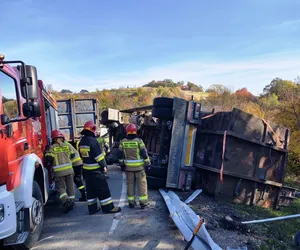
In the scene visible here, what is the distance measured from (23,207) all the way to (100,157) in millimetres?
1982

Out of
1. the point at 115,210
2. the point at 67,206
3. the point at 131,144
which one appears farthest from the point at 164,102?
the point at 67,206

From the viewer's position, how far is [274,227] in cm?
542

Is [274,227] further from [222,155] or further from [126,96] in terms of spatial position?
[126,96]

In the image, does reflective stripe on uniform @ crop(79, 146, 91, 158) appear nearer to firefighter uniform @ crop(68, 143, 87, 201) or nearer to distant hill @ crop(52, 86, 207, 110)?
firefighter uniform @ crop(68, 143, 87, 201)

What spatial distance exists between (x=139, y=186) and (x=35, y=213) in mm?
2162

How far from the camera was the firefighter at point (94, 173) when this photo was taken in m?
5.34

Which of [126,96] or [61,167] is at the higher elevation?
[61,167]

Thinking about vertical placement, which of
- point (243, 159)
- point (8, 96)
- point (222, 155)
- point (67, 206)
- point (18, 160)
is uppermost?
point (8, 96)

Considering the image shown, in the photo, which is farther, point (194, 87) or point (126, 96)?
point (194, 87)

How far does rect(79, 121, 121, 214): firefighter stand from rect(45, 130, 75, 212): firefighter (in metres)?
0.29

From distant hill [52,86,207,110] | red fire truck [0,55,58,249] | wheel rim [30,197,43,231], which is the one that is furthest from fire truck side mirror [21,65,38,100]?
distant hill [52,86,207,110]

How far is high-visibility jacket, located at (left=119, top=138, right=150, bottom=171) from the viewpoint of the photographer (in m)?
5.71

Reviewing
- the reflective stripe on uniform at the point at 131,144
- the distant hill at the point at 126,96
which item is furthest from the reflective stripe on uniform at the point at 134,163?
the distant hill at the point at 126,96

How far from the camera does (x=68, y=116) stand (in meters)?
11.3
